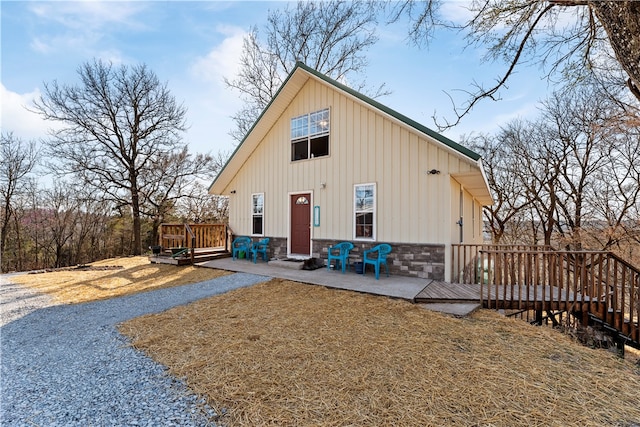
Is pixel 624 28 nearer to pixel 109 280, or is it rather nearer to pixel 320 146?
pixel 320 146

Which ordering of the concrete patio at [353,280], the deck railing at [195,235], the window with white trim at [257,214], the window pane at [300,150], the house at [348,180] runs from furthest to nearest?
the deck railing at [195,235] < the window with white trim at [257,214] < the window pane at [300,150] < the house at [348,180] < the concrete patio at [353,280]

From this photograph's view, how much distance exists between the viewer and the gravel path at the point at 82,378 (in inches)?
85.3

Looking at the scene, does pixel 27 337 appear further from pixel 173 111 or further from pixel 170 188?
pixel 173 111

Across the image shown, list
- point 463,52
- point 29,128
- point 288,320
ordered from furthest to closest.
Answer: point 29,128
point 463,52
point 288,320

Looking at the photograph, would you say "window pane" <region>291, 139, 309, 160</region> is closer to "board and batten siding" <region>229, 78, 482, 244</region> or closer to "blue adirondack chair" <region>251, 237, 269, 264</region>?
"board and batten siding" <region>229, 78, 482, 244</region>

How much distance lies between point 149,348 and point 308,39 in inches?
597

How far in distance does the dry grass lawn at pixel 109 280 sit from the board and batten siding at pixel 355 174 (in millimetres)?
2935

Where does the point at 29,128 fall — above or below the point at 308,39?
below

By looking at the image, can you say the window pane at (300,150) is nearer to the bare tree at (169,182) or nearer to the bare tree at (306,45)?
the bare tree at (306,45)

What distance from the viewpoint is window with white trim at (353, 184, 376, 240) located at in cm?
782

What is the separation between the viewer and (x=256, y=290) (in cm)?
609

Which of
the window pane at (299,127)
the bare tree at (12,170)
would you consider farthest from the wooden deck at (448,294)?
the bare tree at (12,170)

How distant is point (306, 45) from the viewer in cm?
1448

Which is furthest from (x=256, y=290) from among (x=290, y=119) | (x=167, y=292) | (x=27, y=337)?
(x=290, y=119)
